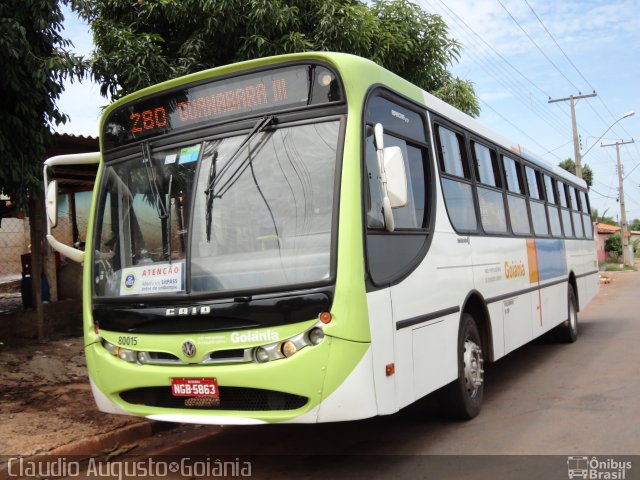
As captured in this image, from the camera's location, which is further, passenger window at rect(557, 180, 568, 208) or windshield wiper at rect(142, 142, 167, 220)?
passenger window at rect(557, 180, 568, 208)

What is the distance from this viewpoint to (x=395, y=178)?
3.96 metres

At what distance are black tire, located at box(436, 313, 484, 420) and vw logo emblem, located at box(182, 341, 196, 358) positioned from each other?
2.28m

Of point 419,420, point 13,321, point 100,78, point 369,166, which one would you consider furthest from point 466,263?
point 13,321

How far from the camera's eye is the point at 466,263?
5.64 metres

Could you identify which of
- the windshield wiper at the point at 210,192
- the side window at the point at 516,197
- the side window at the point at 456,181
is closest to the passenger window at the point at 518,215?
the side window at the point at 516,197

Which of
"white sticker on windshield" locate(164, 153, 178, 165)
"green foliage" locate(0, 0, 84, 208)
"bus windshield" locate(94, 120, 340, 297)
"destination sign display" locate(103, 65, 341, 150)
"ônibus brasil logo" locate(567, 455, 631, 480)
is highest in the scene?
"green foliage" locate(0, 0, 84, 208)

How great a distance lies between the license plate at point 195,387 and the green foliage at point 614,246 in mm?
50982

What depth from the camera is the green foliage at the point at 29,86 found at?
6.60 m

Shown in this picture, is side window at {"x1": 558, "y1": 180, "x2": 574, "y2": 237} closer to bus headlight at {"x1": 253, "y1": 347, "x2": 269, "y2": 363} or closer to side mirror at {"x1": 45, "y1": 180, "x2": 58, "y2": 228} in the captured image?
bus headlight at {"x1": 253, "y1": 347, "x2": 269, "y2": 363}

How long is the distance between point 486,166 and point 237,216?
3516 mm

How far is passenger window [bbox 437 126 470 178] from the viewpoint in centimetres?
558

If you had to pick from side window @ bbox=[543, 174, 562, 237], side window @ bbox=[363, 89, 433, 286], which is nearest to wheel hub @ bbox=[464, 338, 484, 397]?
side window @ bbox=[363, 89, 433, 286]

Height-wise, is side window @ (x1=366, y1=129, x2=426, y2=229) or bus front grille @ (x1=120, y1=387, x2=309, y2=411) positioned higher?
side window @ (x1=366, y1=129, x2=426, y2=229)

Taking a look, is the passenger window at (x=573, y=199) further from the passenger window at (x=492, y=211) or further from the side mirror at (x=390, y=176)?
the side mirror at (x=390, y=176)
